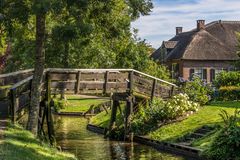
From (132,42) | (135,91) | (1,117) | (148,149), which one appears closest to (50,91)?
(1,117)

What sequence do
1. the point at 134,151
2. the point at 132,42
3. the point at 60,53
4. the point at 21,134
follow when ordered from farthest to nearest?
the point at 132,42 < the point at 60,53 < the point at 134,151 < the point at 21,134

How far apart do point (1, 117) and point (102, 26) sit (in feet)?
19.4

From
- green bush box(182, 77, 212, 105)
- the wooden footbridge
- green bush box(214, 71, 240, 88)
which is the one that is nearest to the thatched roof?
green bush box(214, 71, 240, 88)

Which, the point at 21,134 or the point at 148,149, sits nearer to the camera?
the point at 21,134

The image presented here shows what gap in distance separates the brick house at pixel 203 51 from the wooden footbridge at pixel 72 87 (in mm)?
33564

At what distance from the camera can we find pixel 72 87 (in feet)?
90.8

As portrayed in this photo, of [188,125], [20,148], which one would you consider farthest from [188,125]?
[20,148]

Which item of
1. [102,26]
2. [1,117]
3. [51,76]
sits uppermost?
[102,26]

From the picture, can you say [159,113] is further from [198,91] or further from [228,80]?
[228,80]

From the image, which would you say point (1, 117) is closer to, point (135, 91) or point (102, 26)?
point (102, 26)

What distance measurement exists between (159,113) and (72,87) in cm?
532

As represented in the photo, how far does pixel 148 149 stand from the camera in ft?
86.5

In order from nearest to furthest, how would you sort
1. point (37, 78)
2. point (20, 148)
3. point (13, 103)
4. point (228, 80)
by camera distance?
point (20, 148)
point (13, 103)
point (37, 78)
point (228, 80)

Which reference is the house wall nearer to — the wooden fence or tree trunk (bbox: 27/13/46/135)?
the wooden fence
